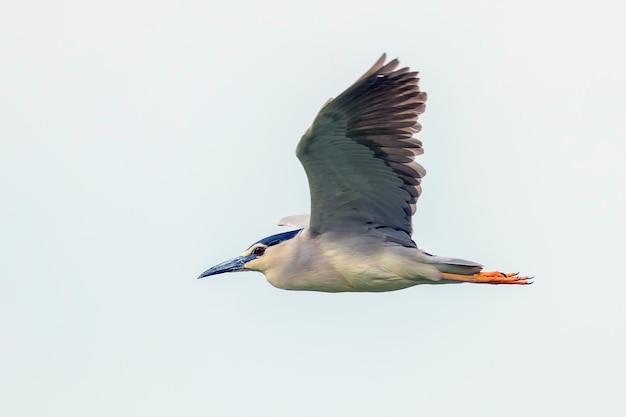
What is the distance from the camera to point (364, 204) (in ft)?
49.0

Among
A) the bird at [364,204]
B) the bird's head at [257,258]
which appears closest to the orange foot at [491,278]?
the bird at [364,204]

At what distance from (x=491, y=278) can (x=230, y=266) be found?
11.4 feet

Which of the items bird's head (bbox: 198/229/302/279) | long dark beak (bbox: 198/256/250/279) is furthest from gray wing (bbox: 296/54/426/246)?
long dark beak (bbox: 198/256/250/279)

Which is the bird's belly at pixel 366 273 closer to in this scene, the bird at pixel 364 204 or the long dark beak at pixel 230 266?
the bird at pixel 364 204

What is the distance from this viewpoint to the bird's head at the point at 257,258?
52.4 ft

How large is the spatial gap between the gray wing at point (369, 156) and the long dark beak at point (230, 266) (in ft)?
4.78

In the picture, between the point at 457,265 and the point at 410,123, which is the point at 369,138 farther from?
the point at 457,265

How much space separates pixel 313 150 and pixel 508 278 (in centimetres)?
318

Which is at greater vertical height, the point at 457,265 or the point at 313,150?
the point at 313,150

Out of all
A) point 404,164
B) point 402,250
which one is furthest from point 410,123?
point 402,250

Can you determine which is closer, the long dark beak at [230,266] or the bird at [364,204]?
the bird at [364,204]

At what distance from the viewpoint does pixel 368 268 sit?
49.4 feet

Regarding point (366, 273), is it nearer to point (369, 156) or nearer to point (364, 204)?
point (364, 204)

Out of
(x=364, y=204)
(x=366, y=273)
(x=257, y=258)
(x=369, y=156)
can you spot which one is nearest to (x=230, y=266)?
(x=257, y=258)
